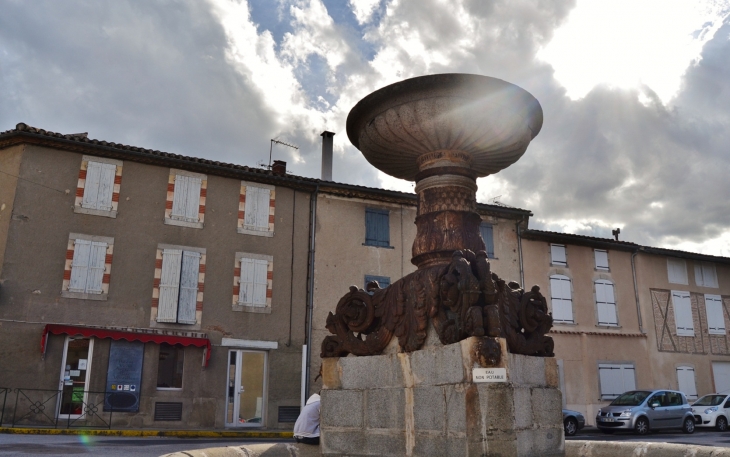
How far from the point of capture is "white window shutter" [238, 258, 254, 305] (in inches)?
717

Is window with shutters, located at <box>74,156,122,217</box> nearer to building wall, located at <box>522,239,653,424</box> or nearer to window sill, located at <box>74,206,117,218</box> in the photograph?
window sill, located at <box>74,206,117,218</box>

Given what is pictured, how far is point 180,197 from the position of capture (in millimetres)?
18219

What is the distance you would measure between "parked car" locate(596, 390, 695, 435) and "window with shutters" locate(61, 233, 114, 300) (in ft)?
48.5

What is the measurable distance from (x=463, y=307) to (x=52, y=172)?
1567cm

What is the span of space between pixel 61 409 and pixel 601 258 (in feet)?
64.3

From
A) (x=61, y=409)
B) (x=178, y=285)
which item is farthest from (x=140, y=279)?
(x=61, y=409)

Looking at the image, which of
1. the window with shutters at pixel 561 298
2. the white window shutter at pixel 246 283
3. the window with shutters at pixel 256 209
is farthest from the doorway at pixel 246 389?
the window with shutters at pixel 561 298

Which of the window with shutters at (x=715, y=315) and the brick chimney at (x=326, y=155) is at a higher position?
the brick chimney at (x=326, y=155)

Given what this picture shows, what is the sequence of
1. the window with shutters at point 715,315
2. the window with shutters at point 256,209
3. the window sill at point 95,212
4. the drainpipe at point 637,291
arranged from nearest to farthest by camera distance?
the window sill at point 95,212
the window with shutters at point 256,209
the drainpipe at point 637,291
the window with shutters at point 715,315

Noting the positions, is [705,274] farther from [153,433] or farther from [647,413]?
[153,433]

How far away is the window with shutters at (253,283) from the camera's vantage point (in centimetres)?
1819

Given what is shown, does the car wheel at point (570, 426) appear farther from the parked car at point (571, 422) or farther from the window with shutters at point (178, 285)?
the window with shutters at point (178, 285)

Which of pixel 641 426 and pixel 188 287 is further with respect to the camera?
pixel 641 426

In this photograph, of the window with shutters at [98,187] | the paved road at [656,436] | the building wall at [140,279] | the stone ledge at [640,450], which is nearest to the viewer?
the stone ledge at [640,450]
